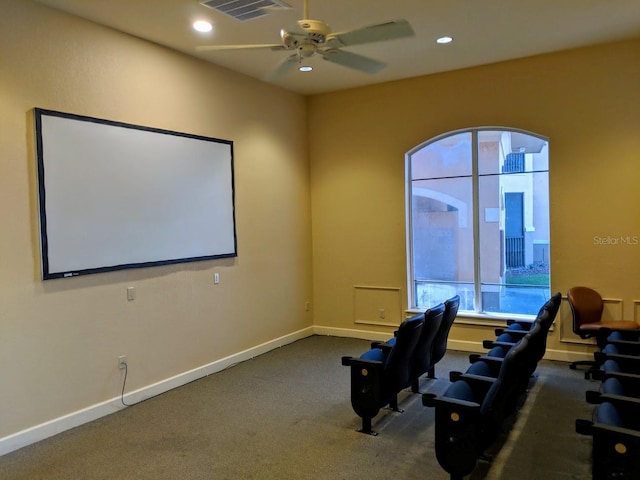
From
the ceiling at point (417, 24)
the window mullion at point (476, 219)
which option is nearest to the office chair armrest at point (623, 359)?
the window mullion at point (476, 219)

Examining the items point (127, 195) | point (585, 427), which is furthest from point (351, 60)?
point (585, 427)

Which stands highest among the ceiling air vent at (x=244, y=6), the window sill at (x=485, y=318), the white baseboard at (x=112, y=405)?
the ceiling air vent at (x=244, y=6)

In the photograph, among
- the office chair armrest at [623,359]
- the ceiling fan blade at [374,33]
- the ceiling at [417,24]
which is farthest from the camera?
the ceiling at [417,24]

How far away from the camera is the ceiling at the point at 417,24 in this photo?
3900 millimetres

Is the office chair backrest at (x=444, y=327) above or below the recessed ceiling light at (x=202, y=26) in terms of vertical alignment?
below

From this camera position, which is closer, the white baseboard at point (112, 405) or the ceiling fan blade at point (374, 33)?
the ceiling fan blade at point (374, 33)

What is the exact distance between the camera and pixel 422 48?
4.95 meters

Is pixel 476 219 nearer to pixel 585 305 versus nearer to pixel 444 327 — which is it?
pixel 585 305

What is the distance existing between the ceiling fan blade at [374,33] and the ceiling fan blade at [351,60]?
20 centimetres

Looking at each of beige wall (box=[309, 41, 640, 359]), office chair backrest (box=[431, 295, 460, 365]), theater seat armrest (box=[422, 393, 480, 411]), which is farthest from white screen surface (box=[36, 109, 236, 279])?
theater seat armrest (box=[422, 393, 480, 411])

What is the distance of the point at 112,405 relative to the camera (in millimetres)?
4156

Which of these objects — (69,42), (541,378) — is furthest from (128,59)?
(541,378)

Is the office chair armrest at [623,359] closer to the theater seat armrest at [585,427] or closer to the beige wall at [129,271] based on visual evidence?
the theater seat armrest at [585,427]

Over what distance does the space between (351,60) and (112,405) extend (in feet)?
11.5
